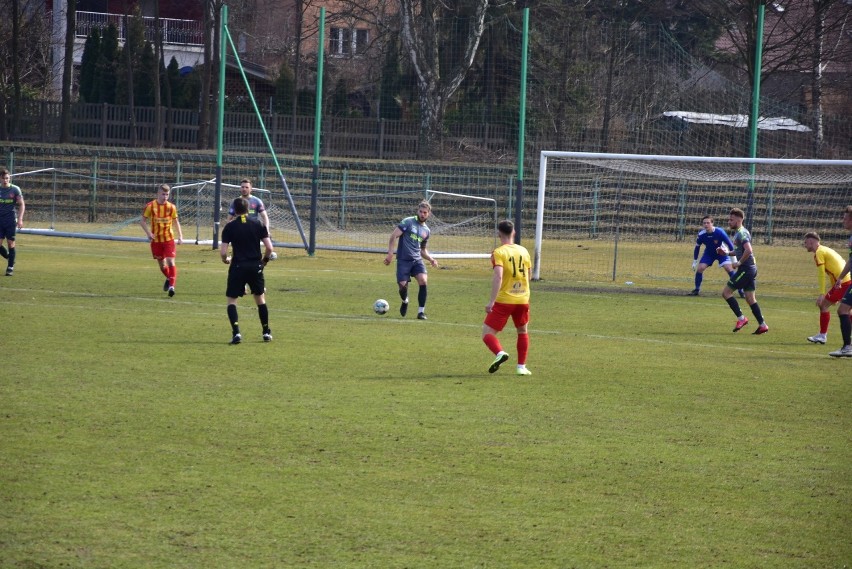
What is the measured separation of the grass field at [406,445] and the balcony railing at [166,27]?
156 ft

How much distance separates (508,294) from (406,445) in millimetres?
4000

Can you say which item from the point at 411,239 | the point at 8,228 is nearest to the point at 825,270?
the point at 411,239

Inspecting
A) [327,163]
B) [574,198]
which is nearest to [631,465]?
[574,198]

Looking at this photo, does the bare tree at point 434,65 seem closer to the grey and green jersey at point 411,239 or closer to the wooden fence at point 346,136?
the wooden fence at point 346,136

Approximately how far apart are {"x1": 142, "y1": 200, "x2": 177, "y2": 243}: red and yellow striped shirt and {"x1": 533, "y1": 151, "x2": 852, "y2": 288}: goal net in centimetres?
1067

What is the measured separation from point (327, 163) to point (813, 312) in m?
20.0

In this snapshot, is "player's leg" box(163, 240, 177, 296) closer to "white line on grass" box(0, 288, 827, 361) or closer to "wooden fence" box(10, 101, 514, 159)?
"white line on grass" box(0, 288, 827, 361)

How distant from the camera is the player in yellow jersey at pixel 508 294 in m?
12.6

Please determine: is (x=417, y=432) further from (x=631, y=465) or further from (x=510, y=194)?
(x=510, y=194)

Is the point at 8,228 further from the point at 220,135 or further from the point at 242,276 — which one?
the point at 220,135

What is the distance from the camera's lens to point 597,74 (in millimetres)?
29062

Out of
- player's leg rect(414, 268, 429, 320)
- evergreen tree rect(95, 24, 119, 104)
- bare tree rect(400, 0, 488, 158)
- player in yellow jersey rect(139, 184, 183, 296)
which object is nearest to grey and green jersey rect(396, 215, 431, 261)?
player's leg rect(414, 268, 429, 320)

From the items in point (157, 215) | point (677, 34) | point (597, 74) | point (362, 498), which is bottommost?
point (362, 498)

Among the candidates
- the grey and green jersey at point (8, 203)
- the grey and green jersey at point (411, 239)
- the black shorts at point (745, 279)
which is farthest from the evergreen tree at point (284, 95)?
the black shorts at point (745, 279)
